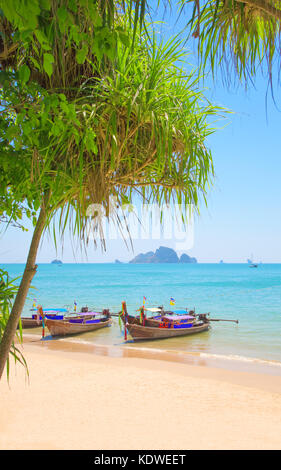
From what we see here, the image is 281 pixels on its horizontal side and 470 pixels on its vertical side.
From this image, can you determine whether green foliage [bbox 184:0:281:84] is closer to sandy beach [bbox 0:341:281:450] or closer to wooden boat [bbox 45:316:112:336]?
sandy beach [bbox 0:341:281:450]

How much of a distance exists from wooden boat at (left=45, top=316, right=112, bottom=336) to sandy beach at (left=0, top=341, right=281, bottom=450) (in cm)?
474

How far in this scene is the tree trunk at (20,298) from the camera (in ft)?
5.05

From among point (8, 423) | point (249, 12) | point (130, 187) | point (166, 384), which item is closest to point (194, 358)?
point (166, 384)

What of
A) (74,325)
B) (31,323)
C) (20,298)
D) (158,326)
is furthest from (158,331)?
(20,298)

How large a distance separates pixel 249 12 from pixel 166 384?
6.47 metres

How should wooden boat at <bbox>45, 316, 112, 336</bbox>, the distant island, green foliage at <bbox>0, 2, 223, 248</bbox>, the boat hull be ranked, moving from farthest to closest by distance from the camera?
1. the distant island
2. the boat hull
3. wooden boat at <bbox>45, 316, 112, 336</bbox>
4. green foliage at <bbox>0, 2, 223, 248</bbox>

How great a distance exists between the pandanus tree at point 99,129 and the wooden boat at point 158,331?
11468 millimetres

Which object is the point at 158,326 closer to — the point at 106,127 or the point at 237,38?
the point at 106,127

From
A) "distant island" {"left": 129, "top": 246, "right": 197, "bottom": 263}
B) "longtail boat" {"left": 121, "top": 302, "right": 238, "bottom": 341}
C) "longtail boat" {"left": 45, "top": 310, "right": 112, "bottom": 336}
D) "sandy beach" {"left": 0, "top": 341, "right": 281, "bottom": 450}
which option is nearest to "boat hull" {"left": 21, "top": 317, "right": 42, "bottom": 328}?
"longtail boat" {"left": 45, "top": 310, "right": 112, "bottom": 336}

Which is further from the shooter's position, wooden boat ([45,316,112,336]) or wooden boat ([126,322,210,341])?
wooden boat ([45,316,112,336])

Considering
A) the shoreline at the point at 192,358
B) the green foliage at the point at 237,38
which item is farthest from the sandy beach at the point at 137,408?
the green foliage at the point at 237,38

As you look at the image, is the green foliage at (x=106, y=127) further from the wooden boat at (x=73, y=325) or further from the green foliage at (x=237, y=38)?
the wooden boat at (x=73, y=325)

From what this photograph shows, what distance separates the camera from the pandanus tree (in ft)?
4.42

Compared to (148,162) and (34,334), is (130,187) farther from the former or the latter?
(34,334)
